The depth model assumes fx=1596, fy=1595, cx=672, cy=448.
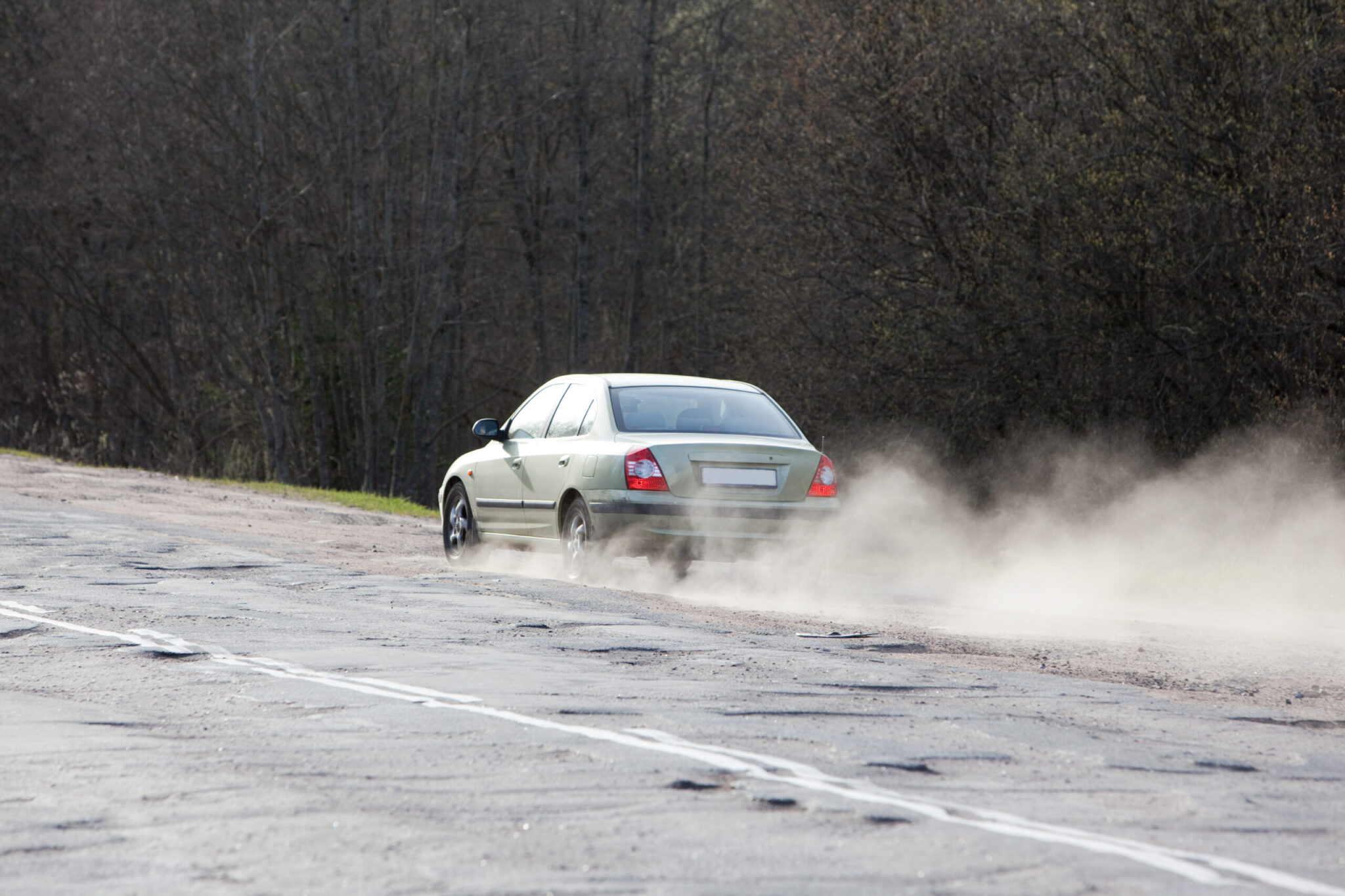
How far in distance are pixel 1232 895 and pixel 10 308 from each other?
42.0 metres

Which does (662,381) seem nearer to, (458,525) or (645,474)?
(645,474)

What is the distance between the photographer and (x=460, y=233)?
36.7 metres

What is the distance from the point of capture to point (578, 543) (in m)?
12.0

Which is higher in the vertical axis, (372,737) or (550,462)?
(550,462)

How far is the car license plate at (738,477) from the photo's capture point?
453 inches

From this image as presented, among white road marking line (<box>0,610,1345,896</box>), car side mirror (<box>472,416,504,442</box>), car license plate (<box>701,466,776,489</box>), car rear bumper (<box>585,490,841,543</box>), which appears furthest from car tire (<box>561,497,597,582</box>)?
white road marking line (<box>0,610,1345,896</box>)

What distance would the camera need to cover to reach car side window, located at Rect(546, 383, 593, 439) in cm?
1246

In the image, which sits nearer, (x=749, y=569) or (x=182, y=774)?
(x=182, y=774)

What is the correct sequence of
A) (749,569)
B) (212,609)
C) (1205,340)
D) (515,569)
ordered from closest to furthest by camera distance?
1. (212,609)
2. (749,569)
3. (515,569)
4. (1205,340)

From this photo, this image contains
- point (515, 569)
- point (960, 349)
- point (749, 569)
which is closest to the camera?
point (749, 569)

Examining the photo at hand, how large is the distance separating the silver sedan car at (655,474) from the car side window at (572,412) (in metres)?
0.01

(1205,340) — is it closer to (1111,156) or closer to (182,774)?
(1111,156)

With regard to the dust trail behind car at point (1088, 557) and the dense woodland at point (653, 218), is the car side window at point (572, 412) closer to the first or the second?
the dust trail behind car at point (1088, 557)

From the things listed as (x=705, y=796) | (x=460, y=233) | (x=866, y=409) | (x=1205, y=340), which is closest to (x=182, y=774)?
(x=705, y=796)
